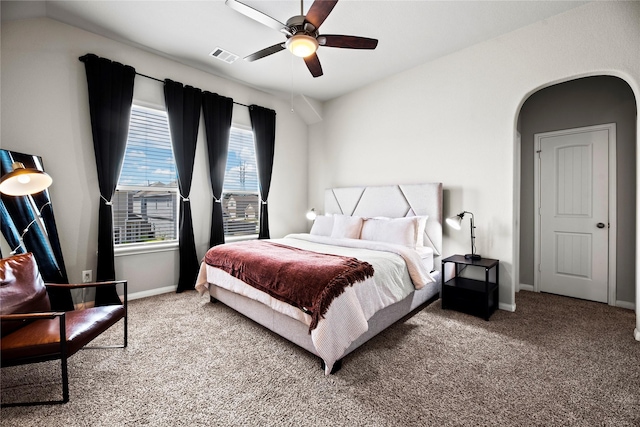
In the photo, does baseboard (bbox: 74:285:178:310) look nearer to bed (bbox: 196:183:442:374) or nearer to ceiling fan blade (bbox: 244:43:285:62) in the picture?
bed (bbox: 196:183:442:374)

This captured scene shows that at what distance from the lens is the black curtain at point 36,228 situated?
2553mm

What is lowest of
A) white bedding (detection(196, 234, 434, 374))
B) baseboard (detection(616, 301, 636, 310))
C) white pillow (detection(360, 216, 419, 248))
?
baseboard (detection(616, 301, 636, 310))

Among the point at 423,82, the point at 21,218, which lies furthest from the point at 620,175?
the point at 21,218

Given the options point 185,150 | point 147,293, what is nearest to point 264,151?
point 185,150

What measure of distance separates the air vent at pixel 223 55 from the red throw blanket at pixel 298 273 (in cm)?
247

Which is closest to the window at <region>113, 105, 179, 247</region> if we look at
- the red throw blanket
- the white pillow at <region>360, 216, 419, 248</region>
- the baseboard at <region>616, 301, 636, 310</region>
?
the red throw blanket

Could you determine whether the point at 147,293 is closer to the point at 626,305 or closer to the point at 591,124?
the point at 626,305

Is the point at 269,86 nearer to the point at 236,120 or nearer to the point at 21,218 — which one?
the point at 236,120

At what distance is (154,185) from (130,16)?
1859 millimetres

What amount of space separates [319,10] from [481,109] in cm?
235

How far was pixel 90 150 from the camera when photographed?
320 centimetres

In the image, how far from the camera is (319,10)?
81.0 inches

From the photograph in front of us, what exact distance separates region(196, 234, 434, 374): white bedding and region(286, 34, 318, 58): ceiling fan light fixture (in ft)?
5.95

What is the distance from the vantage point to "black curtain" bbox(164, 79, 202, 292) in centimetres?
378
